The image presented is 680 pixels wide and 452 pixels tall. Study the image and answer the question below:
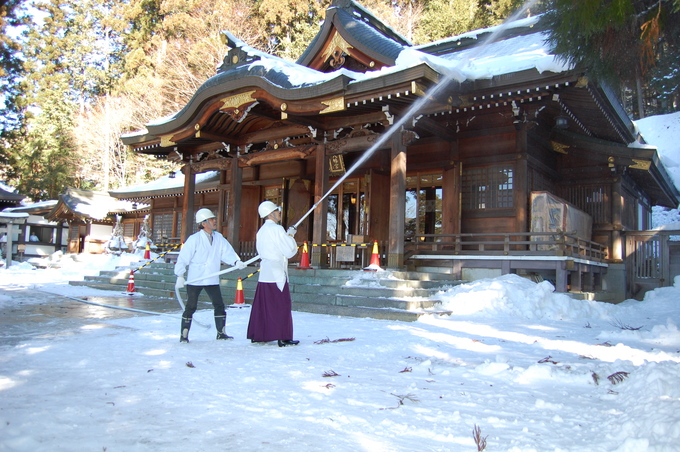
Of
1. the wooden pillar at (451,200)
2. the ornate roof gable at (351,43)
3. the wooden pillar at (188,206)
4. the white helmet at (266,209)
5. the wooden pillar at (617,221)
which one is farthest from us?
the wooden pillar at (188,206)

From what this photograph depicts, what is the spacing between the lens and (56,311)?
870cm

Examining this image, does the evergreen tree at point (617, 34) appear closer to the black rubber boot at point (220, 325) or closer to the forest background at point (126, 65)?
the black rubber boot at point (220, 325)

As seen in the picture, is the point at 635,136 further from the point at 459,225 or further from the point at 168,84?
the point at 168,84

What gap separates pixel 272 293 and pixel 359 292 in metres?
4.08

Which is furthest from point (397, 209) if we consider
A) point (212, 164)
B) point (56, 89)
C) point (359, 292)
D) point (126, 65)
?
point (56, 89)

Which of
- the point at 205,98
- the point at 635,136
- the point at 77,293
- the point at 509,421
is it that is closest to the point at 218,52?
the point at 205,98

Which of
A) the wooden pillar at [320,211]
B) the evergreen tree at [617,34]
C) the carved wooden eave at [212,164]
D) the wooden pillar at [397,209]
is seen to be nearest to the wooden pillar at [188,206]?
the carved wooden eave at [212,164]

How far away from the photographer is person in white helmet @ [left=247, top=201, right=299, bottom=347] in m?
5.75

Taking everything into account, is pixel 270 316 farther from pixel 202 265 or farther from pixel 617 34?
pixel 617 34

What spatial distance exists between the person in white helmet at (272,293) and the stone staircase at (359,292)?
304 centimetres

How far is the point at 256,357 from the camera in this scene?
16.8ft

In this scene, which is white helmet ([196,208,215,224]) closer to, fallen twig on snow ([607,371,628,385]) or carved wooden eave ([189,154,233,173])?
fallen twig on snow ([607,371,628,385])

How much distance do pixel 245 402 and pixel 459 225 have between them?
10.0 metres

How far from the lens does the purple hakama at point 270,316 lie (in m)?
5.72
